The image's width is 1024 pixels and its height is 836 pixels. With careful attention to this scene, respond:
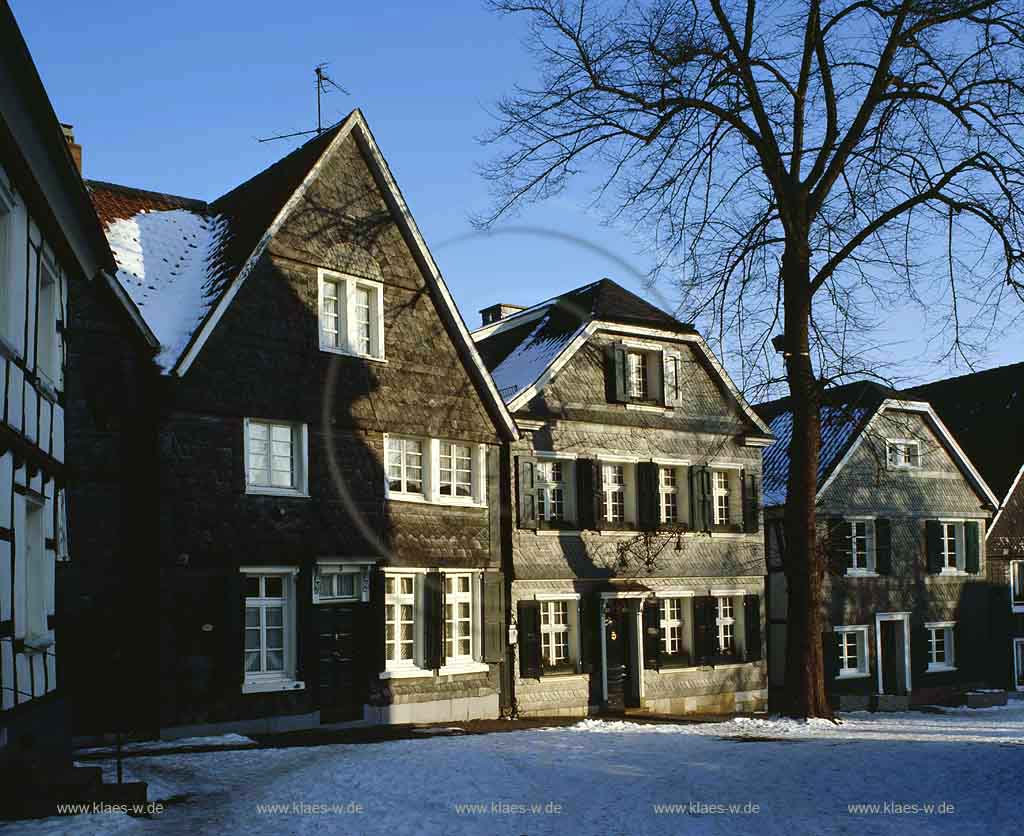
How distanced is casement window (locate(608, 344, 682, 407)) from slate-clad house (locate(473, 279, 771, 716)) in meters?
0.05

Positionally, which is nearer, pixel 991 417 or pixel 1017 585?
pixel 1017 585

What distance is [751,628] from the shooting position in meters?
30.9

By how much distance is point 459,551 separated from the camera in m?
25.0

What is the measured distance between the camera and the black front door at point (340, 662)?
73.0ft

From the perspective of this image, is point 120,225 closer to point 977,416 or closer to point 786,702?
point 786,702

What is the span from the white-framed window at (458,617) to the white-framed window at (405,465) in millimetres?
1906

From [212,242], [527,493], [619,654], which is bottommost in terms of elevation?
[619,654]

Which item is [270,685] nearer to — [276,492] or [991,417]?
[276,492]

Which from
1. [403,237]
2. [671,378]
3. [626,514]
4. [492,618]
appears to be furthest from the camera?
[671,378]

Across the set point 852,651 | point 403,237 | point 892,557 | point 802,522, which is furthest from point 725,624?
point 403,237

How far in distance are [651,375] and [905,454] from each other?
11.4 metres

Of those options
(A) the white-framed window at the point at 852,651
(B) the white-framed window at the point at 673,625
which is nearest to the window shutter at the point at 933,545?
(A) the white-framed window at the point at 852,651

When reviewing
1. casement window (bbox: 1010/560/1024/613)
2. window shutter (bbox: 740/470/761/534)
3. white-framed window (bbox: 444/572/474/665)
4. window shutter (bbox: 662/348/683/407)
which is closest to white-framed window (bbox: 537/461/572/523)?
white-framed window (bbox: 444/572/474/665)

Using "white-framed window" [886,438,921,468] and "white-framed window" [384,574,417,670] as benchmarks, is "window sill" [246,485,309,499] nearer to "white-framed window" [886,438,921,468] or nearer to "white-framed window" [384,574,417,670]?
"white-framed window" [384,574,417,670]
